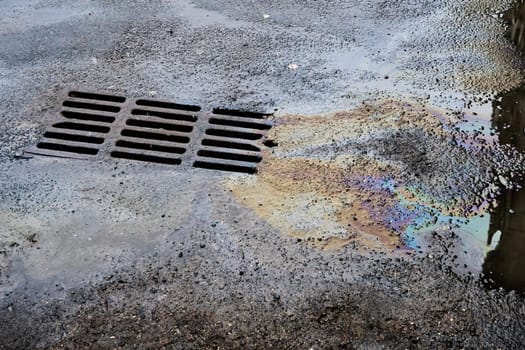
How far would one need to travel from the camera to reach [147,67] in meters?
4.80

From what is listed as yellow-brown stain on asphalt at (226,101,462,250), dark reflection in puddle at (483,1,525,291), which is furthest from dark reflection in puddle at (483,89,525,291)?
yellow-brown stain on asphalt at (226,101,462,250)

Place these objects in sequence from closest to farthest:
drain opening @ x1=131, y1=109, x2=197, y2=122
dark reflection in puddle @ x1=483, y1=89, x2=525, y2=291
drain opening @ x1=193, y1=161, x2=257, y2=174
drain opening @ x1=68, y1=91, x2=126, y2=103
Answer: dark reflection in puddle @ x1=483, y1=89, x2=525, y2=291, drain opening @ x1=193, y1=161, x2=257, y2=174, drain opening @ x1=131, y1=109, x2=197, y2=122, drain opening @ x1=68, y1=91, x2=126, y2=103

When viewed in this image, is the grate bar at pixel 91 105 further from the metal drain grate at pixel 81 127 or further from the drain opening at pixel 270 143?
the drain opening at pixel 270 143

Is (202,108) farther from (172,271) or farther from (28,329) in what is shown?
(28,329)

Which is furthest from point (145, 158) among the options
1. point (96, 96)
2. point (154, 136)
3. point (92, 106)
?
point (96, 96)

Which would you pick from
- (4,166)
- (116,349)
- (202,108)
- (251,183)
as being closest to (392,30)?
(202,108)


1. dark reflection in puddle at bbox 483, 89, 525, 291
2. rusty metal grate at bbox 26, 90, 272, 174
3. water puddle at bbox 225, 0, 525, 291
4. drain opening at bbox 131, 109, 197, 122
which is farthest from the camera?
drain opening at bbox 131, 109, 197, 122

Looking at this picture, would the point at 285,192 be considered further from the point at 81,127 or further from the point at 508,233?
the point at 81,127

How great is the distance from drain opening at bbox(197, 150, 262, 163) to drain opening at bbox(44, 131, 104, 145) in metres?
0.63

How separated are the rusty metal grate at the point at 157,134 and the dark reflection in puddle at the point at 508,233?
132 centimetres

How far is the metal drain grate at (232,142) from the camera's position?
3932 millimetres

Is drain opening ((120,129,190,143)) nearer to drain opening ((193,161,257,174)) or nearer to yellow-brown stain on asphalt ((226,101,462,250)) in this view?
drain opening ((193,161,257,174))

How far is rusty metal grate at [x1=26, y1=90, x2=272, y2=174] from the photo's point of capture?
13.1ft

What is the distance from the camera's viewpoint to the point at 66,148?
13.4 feet
